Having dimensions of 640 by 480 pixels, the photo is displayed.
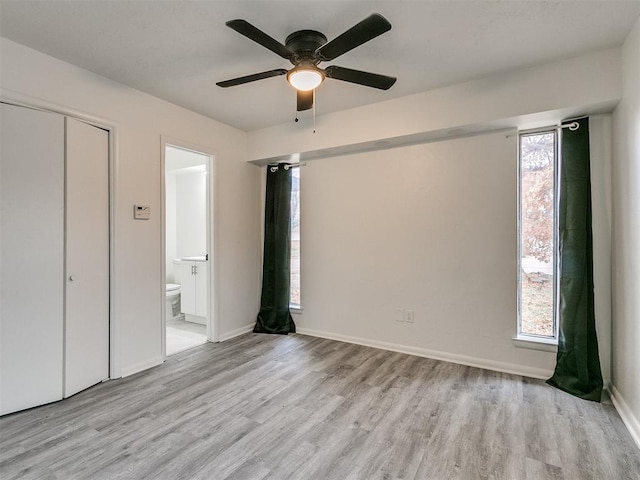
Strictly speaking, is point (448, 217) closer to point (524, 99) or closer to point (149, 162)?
point (524, 99)

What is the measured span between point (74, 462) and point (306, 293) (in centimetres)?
264

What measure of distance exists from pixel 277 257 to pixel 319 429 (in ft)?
7.68

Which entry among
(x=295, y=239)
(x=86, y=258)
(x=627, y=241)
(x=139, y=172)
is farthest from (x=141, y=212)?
(x=627, y=241)

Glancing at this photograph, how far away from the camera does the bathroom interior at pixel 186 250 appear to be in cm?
412

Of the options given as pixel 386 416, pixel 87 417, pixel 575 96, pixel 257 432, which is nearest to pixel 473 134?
pixel 575 96

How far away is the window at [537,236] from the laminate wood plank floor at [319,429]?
555 mm

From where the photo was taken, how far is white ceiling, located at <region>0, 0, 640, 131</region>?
1.87m

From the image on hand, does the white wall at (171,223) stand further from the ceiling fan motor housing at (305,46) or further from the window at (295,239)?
the ceiling fan motor housing at (305,46)

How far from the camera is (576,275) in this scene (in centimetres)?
253

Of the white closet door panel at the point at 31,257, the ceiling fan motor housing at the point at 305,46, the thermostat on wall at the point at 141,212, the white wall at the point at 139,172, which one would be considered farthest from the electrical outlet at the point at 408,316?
the white closet door panel at the point at 31,257

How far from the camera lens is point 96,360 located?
2670 millimetres

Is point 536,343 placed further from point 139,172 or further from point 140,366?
point 139,172

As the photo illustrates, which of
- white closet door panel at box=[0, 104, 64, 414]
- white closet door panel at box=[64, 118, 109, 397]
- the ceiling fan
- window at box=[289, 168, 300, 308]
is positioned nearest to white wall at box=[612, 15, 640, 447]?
the ceiling fan

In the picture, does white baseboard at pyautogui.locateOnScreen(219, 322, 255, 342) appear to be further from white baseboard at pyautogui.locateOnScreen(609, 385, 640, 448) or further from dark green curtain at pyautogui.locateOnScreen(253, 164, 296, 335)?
white baseboard at pyautogui.locateOnScreen(609, 385, 640, 448)
